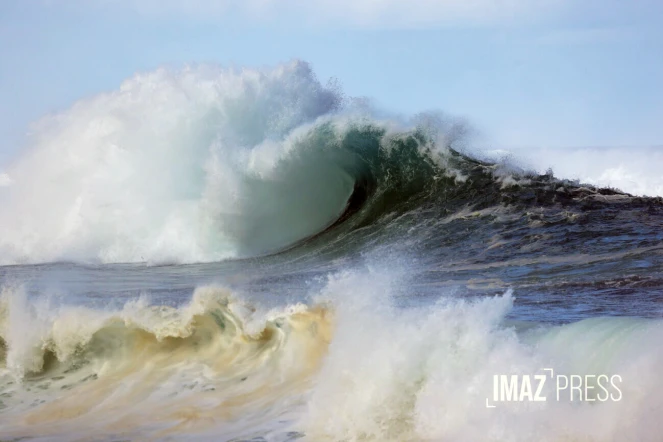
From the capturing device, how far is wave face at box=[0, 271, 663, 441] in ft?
17.2

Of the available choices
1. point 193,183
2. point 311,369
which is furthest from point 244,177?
point 311,369

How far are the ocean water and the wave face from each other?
0.02m

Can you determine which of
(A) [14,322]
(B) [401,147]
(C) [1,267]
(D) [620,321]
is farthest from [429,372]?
(C) [1,267]

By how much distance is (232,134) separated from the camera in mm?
17172

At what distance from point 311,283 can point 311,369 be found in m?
4.32

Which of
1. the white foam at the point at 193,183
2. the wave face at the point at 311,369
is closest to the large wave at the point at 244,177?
the white foam at the point at 193,183

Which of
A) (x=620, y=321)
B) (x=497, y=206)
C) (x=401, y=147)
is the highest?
(x=401, y=147)

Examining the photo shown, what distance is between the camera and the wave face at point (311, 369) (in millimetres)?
5250

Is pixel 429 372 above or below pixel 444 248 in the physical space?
below

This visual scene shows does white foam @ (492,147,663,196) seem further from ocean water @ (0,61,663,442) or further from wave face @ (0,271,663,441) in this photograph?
wave face @ (0,271,663,441)

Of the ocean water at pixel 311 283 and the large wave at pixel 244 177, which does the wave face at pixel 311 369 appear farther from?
the large wave at pixel 244 177

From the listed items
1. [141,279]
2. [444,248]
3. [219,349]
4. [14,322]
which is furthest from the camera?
[141,279]

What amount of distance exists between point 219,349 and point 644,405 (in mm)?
4204

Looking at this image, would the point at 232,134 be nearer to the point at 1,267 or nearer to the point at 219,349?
the point at 1,267
